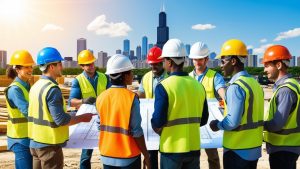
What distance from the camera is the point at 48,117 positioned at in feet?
13.5

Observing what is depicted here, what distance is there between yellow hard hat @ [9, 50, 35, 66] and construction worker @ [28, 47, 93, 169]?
0.69 m

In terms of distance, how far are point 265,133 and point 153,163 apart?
217cm

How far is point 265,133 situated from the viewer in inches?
172

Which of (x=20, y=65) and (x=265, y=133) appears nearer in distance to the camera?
(x=265, y=133)

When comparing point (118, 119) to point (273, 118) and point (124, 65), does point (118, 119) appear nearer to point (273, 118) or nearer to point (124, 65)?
point (124, 65)

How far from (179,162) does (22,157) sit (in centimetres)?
242

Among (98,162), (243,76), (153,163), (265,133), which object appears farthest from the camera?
(98,162)

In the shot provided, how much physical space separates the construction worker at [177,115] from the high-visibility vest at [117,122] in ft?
1.00

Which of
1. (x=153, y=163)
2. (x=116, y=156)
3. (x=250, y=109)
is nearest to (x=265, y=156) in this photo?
(x=153, y=163)

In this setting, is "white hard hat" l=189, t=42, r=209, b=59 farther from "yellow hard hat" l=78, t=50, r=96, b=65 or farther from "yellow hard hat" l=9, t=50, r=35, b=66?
"yellow hard hat" l=9, t=50, r=35, b=66

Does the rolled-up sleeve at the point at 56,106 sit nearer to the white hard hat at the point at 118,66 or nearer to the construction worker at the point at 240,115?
the white hard hat at the point at 118,66

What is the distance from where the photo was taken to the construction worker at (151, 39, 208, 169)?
361 cm

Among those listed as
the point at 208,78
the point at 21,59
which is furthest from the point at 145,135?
the point at 21,59

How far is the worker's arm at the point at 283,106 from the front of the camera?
12.8ft
